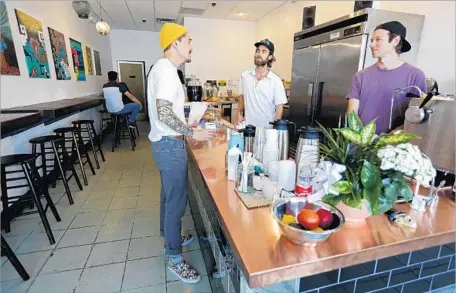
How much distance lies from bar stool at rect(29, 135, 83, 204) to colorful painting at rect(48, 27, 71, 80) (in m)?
1.28

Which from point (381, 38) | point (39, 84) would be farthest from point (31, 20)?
point (381, 38)

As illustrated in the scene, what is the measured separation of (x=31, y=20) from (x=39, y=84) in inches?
30.8

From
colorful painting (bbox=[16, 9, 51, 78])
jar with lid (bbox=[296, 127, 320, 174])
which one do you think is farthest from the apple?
colorful painting (bbox=[16, 9, 51, 78])

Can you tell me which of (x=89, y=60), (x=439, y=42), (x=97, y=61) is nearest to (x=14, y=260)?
(x=439, y=42)

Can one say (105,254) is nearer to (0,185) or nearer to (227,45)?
(0,185)

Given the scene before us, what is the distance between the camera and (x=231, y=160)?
1.26 m

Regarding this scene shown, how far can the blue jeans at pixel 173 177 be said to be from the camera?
159 cm

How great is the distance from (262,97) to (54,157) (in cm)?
270

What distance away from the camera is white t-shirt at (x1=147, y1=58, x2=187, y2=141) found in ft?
4.75

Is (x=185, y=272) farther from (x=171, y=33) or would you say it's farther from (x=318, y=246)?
(x=171, y=33)

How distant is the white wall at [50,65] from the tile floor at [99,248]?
4.21ft

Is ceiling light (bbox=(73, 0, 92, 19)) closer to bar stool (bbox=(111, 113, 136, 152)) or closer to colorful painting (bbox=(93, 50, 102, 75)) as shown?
bar stool (bbox=(111, 113, 136, 152))

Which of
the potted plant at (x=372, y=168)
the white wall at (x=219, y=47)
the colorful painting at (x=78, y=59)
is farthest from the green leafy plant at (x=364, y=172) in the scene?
the white wall at (x=219, y=47)

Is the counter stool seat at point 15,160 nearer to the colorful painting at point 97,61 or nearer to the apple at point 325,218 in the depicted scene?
the apple at point 325,218
